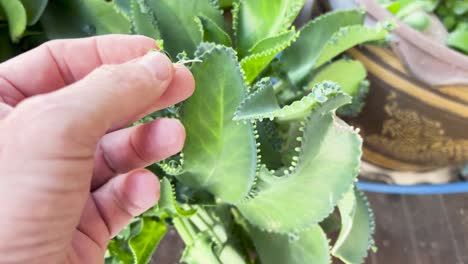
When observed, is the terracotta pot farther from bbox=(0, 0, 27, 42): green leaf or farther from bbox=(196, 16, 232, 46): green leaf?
bbox=(0, 0, 27, 42): green leaf

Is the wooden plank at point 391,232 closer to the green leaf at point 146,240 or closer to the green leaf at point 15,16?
the green leaf at point 146,240

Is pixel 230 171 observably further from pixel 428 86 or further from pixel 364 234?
pixel 428 86

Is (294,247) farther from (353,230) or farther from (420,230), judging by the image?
(420,230)

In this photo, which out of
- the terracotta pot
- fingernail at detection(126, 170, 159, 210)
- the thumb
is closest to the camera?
the thumb

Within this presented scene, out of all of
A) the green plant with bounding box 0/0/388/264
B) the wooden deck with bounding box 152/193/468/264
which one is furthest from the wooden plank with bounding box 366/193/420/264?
the green plant with bounding box 0/0/388/264

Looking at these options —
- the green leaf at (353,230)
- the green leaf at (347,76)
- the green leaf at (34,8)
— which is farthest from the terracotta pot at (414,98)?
the green leaf at (34,8)
